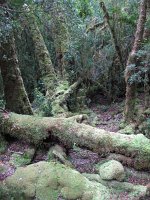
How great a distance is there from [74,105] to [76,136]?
18.5 ft

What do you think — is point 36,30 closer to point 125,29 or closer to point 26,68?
point 26,68

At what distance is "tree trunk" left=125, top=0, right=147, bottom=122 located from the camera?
9.91 meters

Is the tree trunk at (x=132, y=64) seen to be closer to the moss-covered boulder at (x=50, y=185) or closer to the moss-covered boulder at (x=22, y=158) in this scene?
the moss-covered boulder at (x=22, y=158)

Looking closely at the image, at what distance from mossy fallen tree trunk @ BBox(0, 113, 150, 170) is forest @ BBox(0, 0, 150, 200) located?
0.07 ft

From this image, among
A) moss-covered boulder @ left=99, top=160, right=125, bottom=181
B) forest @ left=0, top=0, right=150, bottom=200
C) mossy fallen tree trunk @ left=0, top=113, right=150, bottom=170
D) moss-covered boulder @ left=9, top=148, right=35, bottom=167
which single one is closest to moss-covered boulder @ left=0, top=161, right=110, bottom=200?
forest @ left=0, top=0, right=150, bottom=200

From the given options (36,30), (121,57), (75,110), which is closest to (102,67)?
(121,57)

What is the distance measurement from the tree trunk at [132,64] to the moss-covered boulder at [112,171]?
355 centimetres

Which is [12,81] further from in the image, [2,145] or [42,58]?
[42,58]

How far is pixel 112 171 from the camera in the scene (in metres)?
6.86

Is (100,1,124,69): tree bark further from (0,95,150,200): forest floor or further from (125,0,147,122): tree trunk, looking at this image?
(0,95,150,200): forest floor

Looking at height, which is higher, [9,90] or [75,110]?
[9,90]

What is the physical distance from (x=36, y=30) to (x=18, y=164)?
788 cm

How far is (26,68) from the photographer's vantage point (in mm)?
15445

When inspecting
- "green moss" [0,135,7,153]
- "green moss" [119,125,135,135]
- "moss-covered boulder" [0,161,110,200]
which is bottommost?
"green moss" [119,125,135,135]
